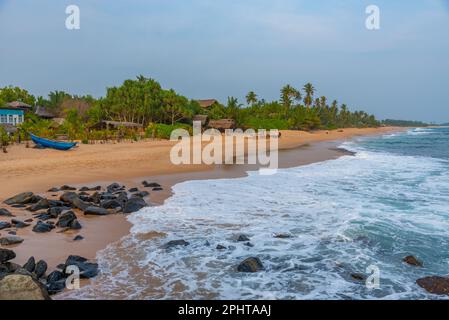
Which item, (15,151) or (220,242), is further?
(15,151)

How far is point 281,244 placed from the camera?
663 centimetres

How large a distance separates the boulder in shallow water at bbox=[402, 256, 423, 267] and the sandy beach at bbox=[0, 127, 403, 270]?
5501 mm

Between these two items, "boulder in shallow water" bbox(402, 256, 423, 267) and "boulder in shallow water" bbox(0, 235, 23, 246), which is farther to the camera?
"boulder in shallow water" bbox(0, 235, 23, 246)

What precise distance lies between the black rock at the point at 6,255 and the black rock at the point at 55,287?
1.28m

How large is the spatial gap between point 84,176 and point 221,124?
104 ft

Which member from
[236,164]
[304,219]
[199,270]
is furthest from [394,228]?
[236,164]

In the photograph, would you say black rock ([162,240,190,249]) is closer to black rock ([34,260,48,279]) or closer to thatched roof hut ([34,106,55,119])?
black rock ([34,260,48,279])

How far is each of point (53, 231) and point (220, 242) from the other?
3.48 meters

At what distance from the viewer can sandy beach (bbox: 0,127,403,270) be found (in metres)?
6.13

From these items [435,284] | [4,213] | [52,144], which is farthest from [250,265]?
[52,144]

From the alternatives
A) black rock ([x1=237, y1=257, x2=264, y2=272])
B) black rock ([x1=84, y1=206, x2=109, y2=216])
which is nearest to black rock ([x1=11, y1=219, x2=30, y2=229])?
black rock ([x1=84, y1=206, x2=109, y2=216])

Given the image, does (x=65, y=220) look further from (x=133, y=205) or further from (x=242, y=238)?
(x=242, y=238)
